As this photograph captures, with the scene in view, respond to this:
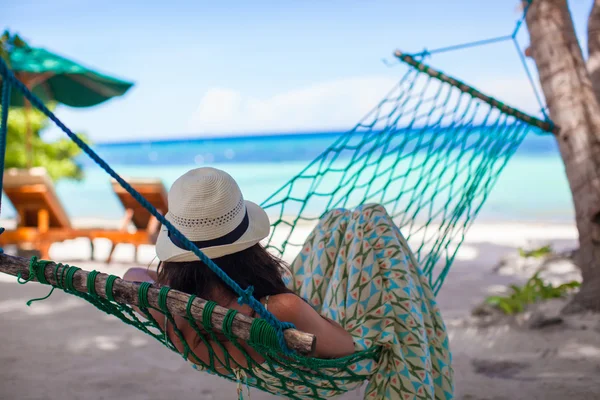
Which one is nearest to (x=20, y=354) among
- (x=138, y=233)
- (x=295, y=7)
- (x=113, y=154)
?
(x=138, y=233)

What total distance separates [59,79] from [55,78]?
0.03 metres

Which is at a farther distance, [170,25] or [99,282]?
[170,25]

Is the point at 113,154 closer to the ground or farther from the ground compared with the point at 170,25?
closer to the ground

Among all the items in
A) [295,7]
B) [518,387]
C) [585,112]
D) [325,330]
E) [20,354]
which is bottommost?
[20,354]

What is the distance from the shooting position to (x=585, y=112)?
7.54ft

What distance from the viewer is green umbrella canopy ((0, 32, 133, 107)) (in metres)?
4.73

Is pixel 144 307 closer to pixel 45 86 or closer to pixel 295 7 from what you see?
pixel 45 86

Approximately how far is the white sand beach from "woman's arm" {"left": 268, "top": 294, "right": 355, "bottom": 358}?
810 millimetres

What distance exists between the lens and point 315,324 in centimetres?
115

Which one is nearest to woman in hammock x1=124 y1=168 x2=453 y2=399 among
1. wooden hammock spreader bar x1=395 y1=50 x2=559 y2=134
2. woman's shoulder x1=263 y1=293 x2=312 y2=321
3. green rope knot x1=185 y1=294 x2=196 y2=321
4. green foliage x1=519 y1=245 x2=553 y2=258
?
woman's shoulder x1=263 y1=293 x2=312 y2=321

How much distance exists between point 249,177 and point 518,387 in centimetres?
1647

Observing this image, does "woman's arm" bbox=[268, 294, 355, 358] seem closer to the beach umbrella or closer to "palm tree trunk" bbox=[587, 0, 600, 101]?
"palm tree trunk" bbox=[587, 0, 600, 101]

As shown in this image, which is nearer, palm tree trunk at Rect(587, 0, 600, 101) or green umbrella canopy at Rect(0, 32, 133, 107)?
palm tree trunk at Rect(587, 0, 600, 101)

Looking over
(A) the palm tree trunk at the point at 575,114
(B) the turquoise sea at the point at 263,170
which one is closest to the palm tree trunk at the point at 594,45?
(A) the palm tree trunk at the point at 575,114
